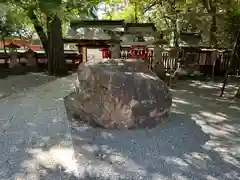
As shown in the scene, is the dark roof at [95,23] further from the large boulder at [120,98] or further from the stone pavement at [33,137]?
the large boulder at [120,98]

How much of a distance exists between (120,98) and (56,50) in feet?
23.4

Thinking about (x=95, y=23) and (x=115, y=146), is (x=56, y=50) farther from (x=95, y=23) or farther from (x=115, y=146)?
(x=115, y=146)

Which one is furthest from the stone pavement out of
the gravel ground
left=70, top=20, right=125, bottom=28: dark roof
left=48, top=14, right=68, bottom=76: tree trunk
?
left=70, top=20, right=125, bottom=28: dark roof

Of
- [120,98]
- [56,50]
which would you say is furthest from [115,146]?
[56,50]

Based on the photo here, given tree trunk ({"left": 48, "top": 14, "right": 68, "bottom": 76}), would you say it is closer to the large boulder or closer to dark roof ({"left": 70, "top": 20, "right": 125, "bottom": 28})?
dark roof ({"left": 70, "top": 20, "right": 125, "bottom": 28})

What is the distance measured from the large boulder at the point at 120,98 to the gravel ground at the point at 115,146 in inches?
9.3

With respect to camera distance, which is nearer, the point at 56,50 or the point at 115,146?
the point at 115,146

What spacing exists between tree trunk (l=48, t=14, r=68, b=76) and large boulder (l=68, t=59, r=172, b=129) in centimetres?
611

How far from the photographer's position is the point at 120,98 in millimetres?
4781

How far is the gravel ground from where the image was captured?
337cm

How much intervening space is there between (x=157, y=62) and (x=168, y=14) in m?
6.74

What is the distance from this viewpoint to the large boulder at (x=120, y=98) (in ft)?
15.8

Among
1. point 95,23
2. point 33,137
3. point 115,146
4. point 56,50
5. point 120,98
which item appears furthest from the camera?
point 95,23

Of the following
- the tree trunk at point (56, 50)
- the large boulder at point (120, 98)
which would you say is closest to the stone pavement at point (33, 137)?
the large boulder at point (120, 98)
